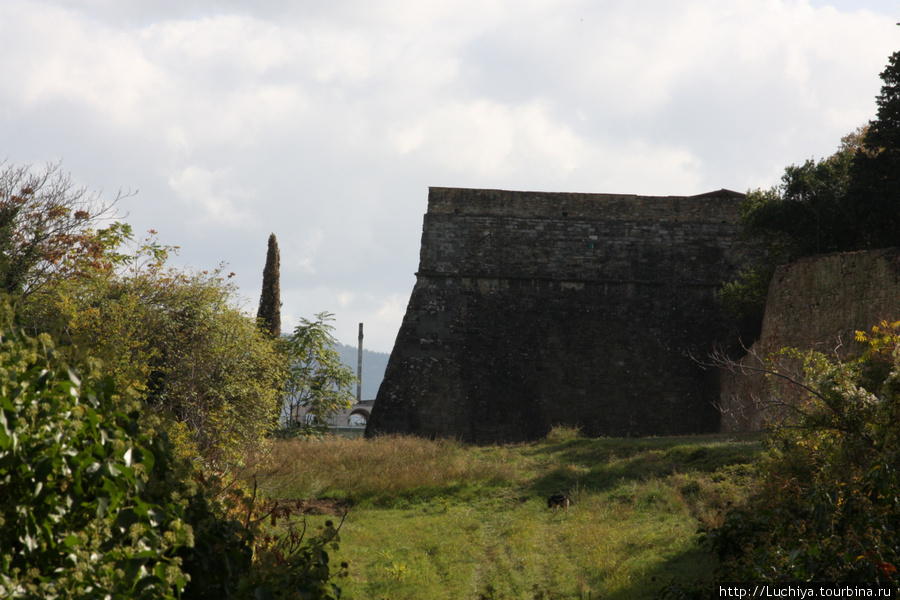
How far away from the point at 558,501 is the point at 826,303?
7485 millimetres

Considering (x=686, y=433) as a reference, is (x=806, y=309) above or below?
above

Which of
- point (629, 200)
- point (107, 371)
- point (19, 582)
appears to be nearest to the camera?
point (19, 582)

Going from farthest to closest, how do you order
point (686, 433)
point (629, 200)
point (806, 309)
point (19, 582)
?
point (629, 200) < point (686, 433) < point (806, 309) < point (19, 582)

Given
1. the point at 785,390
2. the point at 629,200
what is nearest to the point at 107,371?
the point at 785,390

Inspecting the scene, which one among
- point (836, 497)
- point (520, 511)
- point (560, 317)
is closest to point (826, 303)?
point (520, 511)

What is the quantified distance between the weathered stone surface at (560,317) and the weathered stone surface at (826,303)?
431 centimetres

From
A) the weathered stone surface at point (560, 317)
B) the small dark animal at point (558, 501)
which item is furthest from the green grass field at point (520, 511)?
the weathered stone surface at point (560, 317)

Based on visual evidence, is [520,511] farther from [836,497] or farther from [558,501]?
[836,497]

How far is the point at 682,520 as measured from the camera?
11.0 meters

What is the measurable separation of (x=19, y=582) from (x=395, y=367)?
20.4m

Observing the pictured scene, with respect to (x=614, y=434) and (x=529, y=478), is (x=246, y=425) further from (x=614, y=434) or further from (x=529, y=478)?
(x=614, y=434)

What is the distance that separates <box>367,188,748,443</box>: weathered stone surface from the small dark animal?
976 centimetres

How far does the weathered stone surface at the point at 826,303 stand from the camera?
14.7 meters

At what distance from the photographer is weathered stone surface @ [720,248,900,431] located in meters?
14.7
